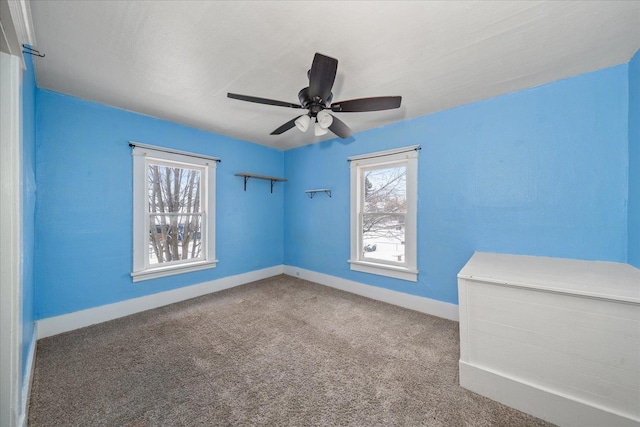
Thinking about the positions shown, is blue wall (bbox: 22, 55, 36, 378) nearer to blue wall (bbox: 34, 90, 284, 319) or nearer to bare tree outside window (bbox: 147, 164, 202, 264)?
blue wall (bbox: 34, 90, 284, 319)

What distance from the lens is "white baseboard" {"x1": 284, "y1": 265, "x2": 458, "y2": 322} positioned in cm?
272

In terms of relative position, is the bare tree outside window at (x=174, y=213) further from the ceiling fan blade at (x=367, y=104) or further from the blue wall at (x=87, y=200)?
the ceiling fan blade at (x=367, y=104)

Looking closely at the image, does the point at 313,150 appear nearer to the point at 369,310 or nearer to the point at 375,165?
the point at 375,165

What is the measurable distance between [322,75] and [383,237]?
7.98 ft

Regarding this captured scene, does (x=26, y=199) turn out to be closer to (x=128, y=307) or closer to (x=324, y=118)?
(x=128, y=307)

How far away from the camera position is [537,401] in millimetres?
1445

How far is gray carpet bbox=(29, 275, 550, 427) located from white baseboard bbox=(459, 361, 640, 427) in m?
0.06

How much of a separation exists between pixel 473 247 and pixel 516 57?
179 cm

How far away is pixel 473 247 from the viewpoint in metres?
2.57

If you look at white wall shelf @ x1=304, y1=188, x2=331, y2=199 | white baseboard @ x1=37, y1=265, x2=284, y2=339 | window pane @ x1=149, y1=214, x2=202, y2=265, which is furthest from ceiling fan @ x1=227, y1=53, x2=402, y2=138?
white baseboard @ x1=37, y1=265, x2=284, y2=339

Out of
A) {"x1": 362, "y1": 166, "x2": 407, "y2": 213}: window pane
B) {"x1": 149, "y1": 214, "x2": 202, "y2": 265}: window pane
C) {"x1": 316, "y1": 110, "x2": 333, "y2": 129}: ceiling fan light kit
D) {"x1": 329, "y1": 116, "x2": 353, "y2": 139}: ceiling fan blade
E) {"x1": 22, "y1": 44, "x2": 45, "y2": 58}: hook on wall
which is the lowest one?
{"x1": 149, "y1": 214, "x2": 202, "y2": 265}: window pane

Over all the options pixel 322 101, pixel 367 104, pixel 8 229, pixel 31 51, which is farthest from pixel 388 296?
pixel 31 51

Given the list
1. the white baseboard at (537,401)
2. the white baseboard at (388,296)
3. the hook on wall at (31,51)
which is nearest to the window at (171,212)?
the hook on wall at (31,51)

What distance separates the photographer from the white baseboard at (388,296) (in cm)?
272
